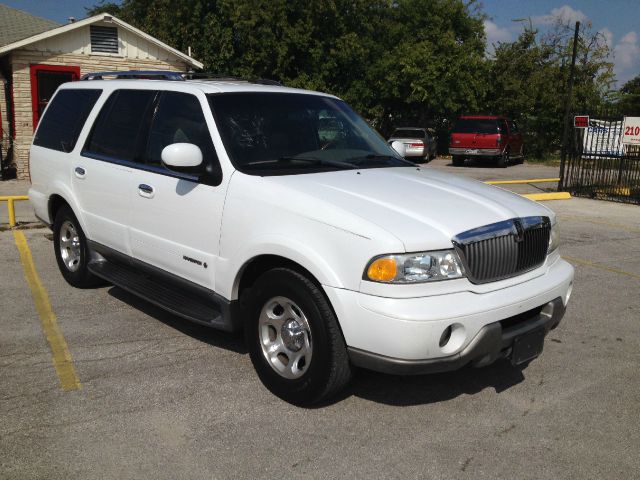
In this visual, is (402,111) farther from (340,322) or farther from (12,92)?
(340,322)

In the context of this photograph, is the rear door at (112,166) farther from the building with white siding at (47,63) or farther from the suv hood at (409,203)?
the building with white siding at (47,63)

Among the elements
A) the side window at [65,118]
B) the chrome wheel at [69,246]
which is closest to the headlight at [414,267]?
the side window at [65,118]

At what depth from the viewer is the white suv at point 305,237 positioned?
3.29 metres

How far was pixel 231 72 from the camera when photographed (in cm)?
2834

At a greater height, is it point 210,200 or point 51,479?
point 210,200

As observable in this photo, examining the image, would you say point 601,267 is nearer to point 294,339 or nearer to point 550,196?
point 294,339

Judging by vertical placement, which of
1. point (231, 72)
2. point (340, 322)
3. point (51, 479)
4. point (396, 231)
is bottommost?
point (51, 479)

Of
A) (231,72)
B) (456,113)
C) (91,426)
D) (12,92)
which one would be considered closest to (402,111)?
(456,113)

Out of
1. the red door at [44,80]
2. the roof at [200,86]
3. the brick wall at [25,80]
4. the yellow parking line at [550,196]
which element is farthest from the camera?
the red door at [44,80]

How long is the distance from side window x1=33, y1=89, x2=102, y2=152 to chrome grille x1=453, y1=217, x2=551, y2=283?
3790 mm

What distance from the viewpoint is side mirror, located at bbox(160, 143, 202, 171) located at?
3.94 metres

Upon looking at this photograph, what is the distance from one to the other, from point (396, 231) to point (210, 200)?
4.58ft

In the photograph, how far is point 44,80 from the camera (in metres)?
16.7

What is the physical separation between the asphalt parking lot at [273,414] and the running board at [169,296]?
378 mm
